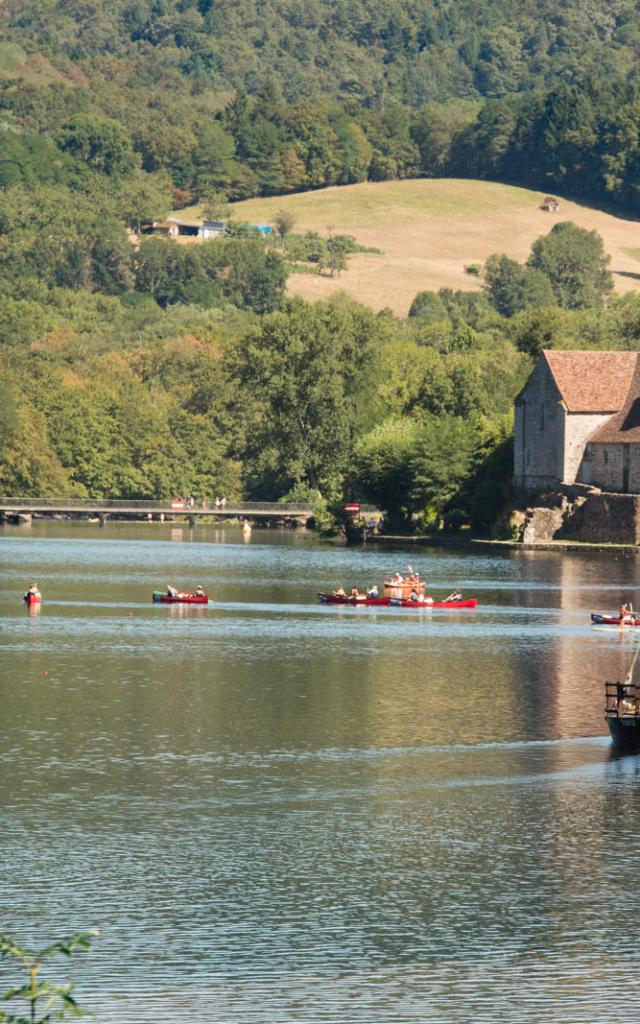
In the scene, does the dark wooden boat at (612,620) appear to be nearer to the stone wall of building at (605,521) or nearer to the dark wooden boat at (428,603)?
the dark wooden boat at (428,603)

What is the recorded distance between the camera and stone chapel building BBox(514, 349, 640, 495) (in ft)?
474

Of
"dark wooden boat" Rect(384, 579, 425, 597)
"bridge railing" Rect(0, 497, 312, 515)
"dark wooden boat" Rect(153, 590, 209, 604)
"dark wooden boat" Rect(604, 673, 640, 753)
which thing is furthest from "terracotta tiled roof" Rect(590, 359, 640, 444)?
Result: "dark wooden boat" Rect(604, 673, 640, 753)

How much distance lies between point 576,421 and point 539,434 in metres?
3.09

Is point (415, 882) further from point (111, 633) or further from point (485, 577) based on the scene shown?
point (485, 577)

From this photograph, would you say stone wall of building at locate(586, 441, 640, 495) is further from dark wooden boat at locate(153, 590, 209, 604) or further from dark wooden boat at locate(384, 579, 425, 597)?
dark wooden boat at locate(153, 590, 209, 604)

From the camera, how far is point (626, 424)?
474 feet

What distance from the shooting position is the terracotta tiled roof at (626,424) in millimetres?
142500

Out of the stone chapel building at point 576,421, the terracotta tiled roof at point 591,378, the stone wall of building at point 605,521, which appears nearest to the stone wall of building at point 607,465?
the stone chapel building at point 576,421

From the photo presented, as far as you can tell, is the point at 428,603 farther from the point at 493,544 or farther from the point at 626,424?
the point at 626,424

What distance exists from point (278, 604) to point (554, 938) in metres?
63.6

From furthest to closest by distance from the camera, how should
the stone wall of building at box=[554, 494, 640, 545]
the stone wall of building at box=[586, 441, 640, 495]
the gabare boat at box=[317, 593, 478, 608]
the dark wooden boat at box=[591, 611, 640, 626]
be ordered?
the stone wall of building at box=[586, 441, 640, 495], the stone wall of building at box=[554, 494, 640, 545], the gabare boat at box=[317, 593, 478, 608], the dark wooden boat at box=[591, 611, 640, 626]

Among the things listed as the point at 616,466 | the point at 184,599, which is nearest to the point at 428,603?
the point at 184,599

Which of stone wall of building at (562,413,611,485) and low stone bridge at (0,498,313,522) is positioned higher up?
stone wall of building at (562,413,611,485)

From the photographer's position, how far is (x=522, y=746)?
52.1 meters
